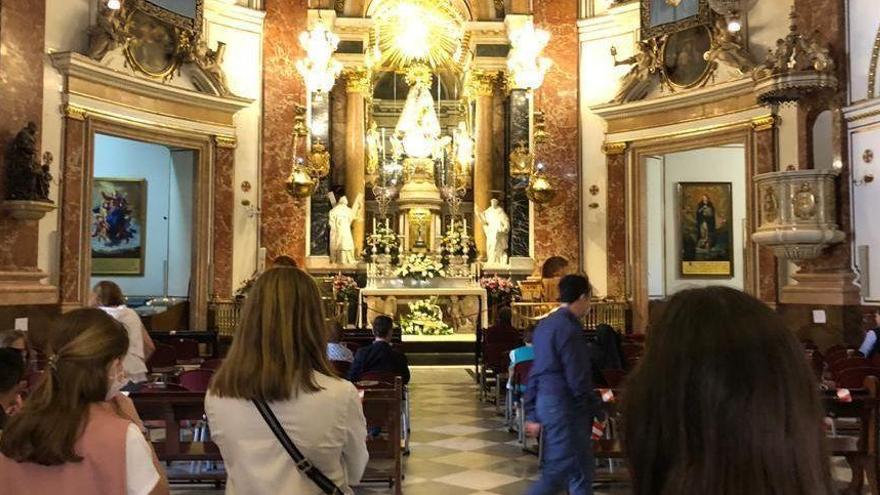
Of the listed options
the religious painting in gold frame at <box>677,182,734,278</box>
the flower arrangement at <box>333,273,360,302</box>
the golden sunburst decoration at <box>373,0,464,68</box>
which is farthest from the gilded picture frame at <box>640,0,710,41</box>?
the flower arrangement at <box>333,273,360,302</box>

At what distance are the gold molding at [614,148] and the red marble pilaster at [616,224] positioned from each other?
0.17ft

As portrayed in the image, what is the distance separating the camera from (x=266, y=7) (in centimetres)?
1895

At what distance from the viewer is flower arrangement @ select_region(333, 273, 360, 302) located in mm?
18438

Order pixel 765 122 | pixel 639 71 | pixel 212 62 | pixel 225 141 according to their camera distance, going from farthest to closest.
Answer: pixel 225 141, pixel 639 71, pixel 212 62, pixel 765 122

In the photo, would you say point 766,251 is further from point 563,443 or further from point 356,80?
point 563,443

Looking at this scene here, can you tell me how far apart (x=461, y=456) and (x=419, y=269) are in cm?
1075

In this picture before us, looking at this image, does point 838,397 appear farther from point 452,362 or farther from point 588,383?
point 452,362

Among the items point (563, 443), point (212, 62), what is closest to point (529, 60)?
point (212, 62)

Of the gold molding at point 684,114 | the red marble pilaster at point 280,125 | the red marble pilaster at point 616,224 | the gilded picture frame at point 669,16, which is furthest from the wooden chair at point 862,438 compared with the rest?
the red marble pilaster at point 280,125

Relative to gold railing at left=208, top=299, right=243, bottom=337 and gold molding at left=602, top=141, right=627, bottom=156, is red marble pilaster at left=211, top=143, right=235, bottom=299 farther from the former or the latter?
gold molding at left=602, top=141, right=627, bottom=156

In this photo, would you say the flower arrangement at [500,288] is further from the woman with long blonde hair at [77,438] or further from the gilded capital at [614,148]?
the woman with long blonde hair at [77,438]

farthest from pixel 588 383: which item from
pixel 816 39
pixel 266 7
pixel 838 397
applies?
pixel 266 7

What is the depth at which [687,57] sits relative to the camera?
16.8 m

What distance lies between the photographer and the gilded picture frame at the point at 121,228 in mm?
18750
